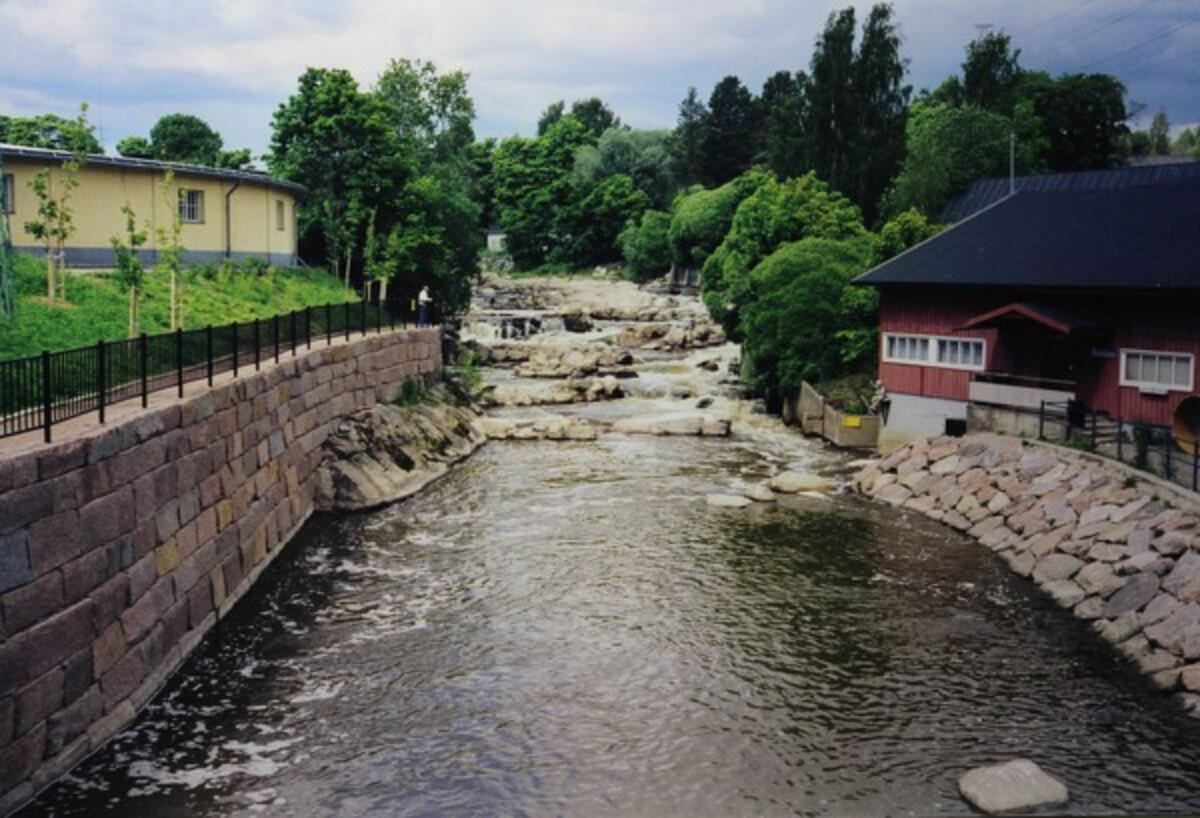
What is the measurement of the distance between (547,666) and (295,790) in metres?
4.89

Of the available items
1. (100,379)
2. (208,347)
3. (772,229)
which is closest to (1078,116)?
(772,229)

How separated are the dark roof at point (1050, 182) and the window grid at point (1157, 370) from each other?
24054mm

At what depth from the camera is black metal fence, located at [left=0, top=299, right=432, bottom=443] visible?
546 inches

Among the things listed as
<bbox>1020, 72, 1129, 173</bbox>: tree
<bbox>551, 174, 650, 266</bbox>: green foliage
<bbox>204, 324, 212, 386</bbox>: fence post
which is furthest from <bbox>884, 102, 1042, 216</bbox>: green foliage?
<bbox>204, 324, 212, 386</bbox>: fence post

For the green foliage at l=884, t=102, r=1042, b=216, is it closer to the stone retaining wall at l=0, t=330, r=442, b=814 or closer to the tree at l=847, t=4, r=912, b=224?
the tree at l=847, t=4, r=912, b=224

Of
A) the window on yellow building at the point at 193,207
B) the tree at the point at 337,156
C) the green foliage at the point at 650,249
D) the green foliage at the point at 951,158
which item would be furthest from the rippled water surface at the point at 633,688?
the green foliage at the point at 650,249

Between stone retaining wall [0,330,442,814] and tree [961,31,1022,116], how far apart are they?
62257 millimetres

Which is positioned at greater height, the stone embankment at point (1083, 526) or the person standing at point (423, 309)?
the person standing at point (423, 309)

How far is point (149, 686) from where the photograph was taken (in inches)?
603

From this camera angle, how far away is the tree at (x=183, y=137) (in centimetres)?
8494

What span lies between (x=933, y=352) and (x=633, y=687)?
20543 millimetres

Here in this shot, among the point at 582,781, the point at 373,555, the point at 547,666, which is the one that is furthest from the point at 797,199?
the point at 582,781

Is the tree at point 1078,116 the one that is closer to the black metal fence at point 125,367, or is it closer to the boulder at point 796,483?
the boulder at point 796,483

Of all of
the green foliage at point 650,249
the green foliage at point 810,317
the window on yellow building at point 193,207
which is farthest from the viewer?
the green foliage at point 650,249
